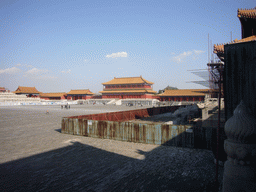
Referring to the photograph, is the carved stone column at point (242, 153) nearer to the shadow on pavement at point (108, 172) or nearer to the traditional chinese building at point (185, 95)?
the shadow on pavement at point (108, 172)

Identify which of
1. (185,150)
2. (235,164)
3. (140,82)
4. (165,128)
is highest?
(140,82)

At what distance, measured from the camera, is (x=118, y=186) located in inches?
243

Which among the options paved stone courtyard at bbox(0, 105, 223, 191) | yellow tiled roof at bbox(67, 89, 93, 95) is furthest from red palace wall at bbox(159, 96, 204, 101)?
paved stone courtyard at bbox(0, 105, 223, 191)

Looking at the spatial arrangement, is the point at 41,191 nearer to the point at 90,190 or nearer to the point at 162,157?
the point at 90,190

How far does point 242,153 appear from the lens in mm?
2439

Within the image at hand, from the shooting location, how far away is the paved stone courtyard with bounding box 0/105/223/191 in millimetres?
6234

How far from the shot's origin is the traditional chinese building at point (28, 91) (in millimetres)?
89762

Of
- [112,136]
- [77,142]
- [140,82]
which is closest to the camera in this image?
[77,142]

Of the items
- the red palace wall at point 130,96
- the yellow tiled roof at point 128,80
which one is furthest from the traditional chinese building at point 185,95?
the yellow tiled roof at point 128,80

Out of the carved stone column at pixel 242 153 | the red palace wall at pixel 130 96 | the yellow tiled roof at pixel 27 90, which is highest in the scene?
the yellow tiled roof at pixel 27 90

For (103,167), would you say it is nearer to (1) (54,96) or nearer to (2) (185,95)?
(2) (185,95)

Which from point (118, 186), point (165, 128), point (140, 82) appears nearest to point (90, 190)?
point (118, 186)

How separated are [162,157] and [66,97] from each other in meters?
93.7

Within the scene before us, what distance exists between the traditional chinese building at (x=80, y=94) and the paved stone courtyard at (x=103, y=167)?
80209mm
